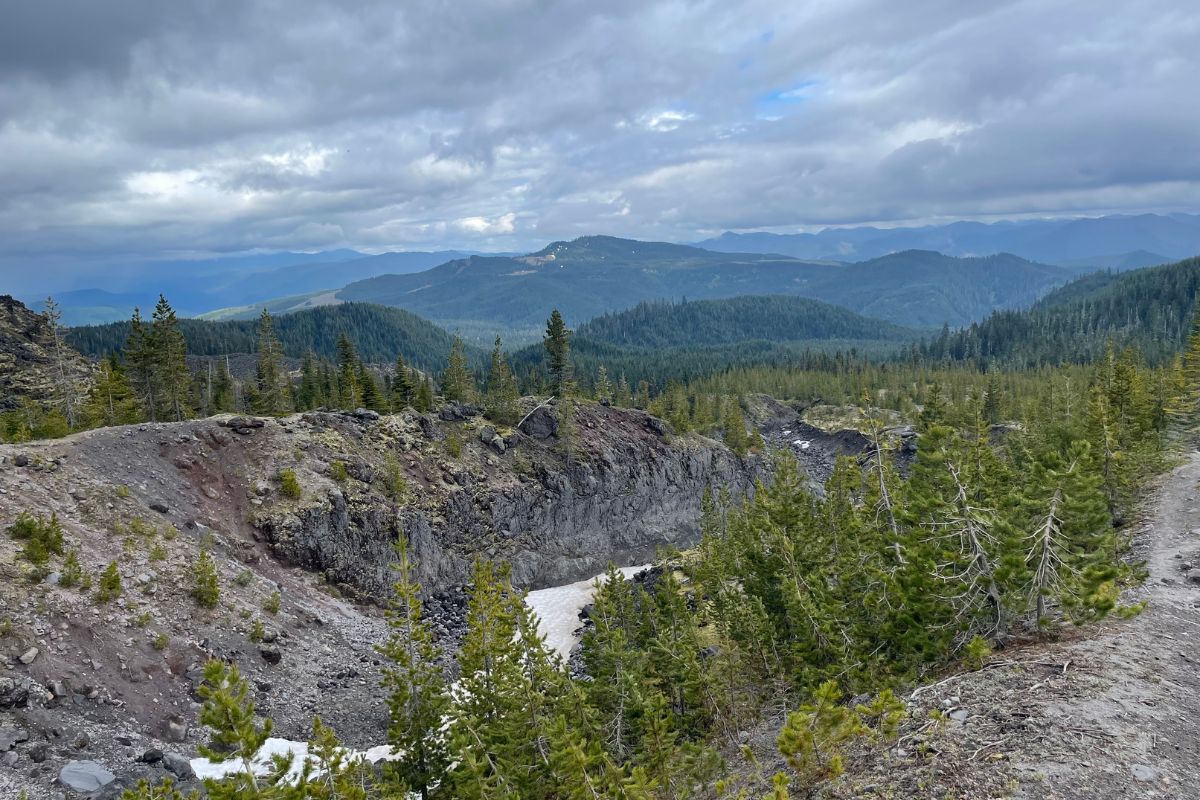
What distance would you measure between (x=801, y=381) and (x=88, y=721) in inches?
7369

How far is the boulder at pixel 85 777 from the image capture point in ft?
77.3

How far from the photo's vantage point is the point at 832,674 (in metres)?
23.4

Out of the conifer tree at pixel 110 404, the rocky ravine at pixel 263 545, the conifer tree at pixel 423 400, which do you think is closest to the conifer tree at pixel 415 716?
the rocky ravine at pixel 263 545

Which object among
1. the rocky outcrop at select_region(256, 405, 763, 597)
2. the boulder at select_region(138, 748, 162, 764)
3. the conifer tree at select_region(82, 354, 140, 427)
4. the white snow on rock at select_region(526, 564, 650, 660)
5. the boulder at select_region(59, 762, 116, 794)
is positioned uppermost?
the conifer tree at select_region(82, 354, 140, 427)

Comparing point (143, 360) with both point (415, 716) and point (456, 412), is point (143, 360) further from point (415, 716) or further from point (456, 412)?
point (415, 716)

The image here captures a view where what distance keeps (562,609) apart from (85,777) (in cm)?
4513

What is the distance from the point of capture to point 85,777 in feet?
78.7

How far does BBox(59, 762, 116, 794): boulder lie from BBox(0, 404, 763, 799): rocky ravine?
18.3 inches

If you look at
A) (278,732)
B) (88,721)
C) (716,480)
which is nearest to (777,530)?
(278,732)

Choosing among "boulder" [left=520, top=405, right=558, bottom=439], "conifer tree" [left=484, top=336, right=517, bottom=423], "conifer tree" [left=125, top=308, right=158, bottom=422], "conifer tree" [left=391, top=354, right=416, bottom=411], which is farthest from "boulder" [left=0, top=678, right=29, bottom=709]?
"conifer tree" [left=391, top=354, right=416, bottom=411]

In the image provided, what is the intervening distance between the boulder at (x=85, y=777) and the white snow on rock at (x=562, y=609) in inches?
1300

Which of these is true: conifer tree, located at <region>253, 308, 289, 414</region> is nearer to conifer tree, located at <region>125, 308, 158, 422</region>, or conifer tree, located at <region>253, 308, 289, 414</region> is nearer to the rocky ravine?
conifer tree, located at <region>125, 308, 158, 422</region>

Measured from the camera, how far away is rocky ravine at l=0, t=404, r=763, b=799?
29203 mm

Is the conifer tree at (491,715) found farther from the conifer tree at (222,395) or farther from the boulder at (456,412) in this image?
the conifer tree at (222,395)
